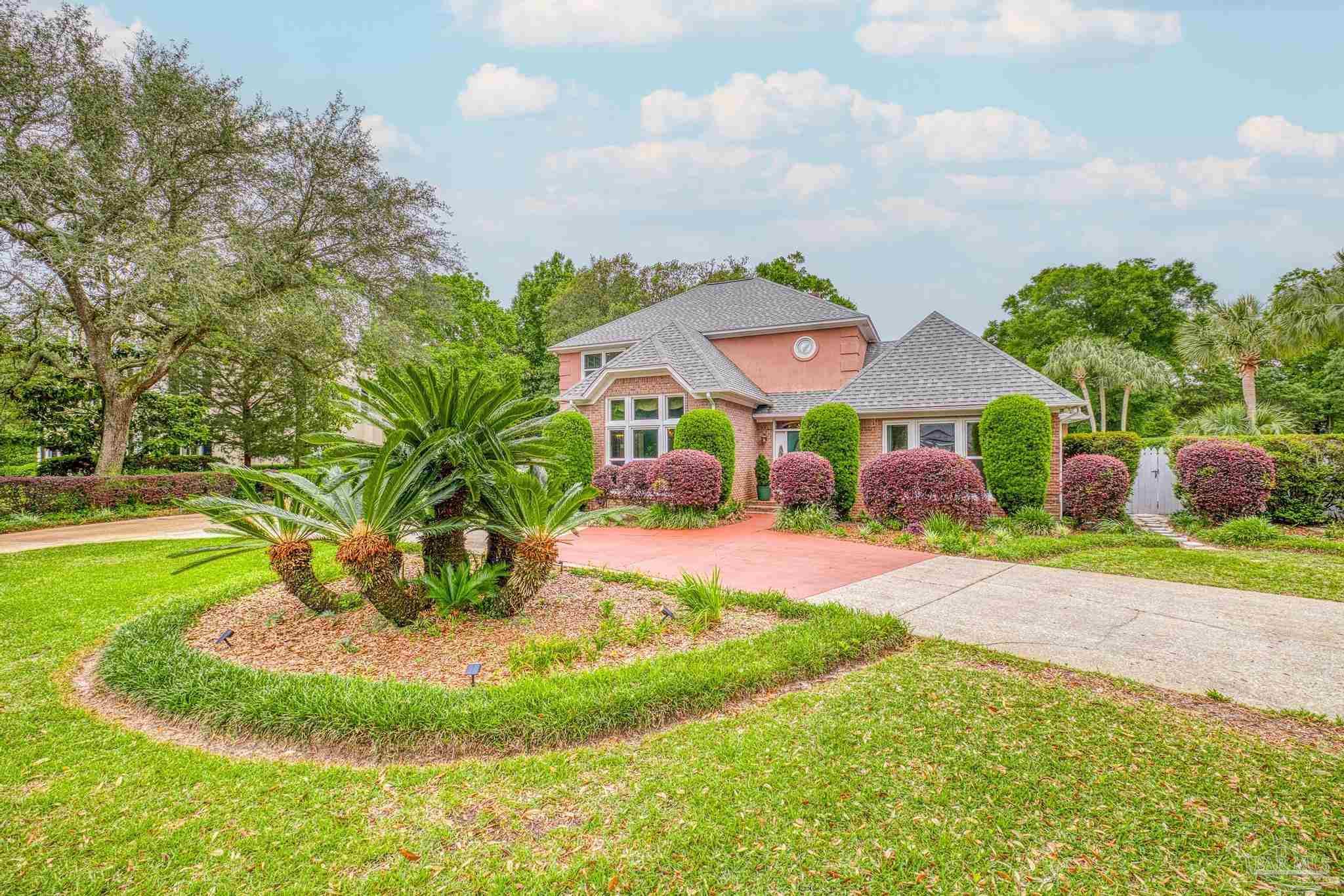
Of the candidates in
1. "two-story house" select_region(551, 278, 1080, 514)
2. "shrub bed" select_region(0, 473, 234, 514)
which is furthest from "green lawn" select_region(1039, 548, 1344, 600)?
"shrub bed" select_region(0, 473, 234, 514)

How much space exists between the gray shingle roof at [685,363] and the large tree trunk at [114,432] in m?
11.4

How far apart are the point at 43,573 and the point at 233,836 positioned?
802 centimetres

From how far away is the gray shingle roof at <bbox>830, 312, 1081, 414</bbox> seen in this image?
38.9 ft

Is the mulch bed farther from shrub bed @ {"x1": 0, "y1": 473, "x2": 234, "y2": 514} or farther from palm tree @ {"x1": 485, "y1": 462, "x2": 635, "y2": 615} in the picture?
shrub bed @ {"x1": 0, "y1": 473, "x2": 234, "y2": 514}

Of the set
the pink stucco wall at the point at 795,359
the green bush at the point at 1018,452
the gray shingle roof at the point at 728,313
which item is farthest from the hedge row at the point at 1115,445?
the gray shingle roof at the point at 728,313

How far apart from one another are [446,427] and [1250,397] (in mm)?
24966

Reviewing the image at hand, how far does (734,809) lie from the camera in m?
2.45

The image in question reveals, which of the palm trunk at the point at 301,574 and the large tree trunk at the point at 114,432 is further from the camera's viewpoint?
the large tree trunk at the point at 114,432

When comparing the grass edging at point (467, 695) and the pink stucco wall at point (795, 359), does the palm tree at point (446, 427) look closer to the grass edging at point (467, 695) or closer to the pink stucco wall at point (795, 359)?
the grass edging at point (467, 695)

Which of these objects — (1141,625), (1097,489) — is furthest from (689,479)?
(1141,625)

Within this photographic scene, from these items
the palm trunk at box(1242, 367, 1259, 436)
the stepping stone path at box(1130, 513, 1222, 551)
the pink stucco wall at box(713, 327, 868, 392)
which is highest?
the pink stucco wall at box(713, 327, 868, 392)

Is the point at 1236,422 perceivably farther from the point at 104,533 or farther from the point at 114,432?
the point at 114,432

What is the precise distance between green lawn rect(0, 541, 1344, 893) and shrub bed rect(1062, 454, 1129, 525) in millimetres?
8793

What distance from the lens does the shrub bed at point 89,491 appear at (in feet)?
40.1
